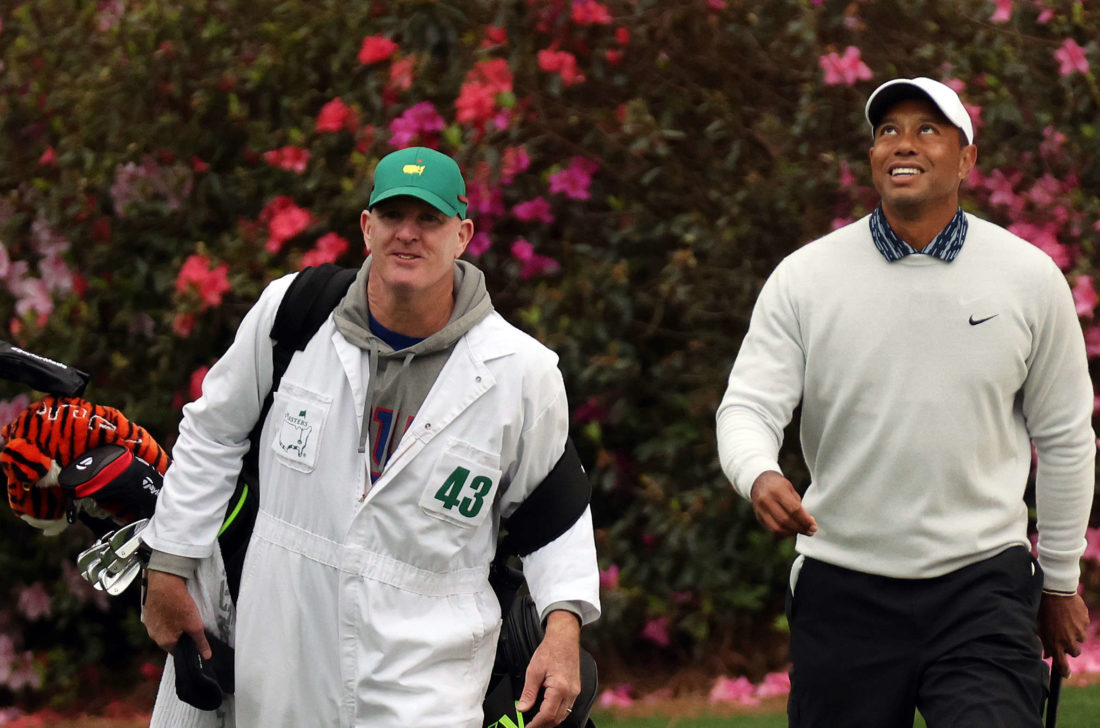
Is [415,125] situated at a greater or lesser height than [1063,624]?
greater

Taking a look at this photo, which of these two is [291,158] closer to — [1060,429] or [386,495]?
[386,495]

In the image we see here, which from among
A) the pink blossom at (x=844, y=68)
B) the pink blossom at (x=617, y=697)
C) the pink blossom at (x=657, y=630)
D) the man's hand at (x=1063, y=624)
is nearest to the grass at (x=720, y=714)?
the pink blossom at (x=617, y=697)

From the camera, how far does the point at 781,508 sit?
344 cm

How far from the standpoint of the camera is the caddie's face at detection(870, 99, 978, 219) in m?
3.88

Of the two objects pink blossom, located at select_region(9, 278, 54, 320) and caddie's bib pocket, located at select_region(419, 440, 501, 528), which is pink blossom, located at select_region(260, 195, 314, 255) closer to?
pink blossom, located at select_region(9, 278, 54, 320)

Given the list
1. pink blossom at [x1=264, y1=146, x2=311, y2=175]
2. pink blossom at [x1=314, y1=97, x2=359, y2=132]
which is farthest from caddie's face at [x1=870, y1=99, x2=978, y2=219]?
pink blossom at [x1=264, y1=146, x2=311, y2=175]

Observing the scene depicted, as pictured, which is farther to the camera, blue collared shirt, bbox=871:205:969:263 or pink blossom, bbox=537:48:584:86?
pink blossom, bbox=537:48:584:86

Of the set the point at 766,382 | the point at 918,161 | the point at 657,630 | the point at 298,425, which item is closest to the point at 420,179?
the point at 298,425

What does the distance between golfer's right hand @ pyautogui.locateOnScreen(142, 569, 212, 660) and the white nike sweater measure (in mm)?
1258

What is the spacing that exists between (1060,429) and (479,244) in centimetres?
276

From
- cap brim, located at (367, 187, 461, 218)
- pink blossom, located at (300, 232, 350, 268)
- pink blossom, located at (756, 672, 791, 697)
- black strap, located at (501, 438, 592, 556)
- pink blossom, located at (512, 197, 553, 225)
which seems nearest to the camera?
cap brim, located at (367, 187, 461, 218)

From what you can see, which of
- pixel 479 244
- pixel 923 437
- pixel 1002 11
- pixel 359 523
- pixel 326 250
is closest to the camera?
pixel 359 523

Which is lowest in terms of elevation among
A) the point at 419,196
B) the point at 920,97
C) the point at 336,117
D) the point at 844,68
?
the point at 419,196

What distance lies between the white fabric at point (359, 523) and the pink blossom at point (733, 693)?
9.66 ft
